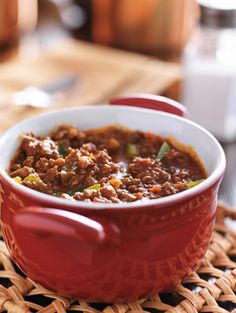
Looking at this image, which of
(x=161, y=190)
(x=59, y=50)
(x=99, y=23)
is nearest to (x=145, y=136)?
(x=161, y=190)

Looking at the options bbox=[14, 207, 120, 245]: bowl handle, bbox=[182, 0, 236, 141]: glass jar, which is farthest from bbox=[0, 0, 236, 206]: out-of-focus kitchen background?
bbox=[14, 207, 120, 245]: bowl handle

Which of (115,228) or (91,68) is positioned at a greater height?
(115,228)

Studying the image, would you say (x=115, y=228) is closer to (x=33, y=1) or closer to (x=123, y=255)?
(x=123, y=255)

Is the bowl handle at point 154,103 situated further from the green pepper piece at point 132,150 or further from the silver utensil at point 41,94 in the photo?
the silver utensil at point 41,94

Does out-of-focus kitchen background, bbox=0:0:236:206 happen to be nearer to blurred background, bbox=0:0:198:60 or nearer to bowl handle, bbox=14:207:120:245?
blurred background, bbox=0:0:198:60

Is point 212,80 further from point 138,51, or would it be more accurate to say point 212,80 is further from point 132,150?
point 132,150
